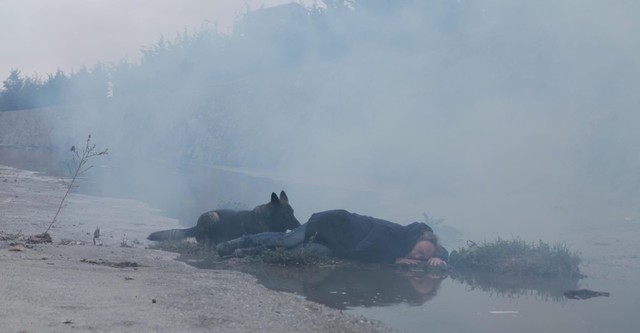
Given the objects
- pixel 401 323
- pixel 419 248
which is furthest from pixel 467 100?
pixel 401 323

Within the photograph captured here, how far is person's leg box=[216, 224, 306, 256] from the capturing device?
13.1 metres

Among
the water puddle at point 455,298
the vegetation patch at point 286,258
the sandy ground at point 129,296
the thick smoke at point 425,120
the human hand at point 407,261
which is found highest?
the thick smoke at point 425,120

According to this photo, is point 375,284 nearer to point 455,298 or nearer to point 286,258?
point 455,298

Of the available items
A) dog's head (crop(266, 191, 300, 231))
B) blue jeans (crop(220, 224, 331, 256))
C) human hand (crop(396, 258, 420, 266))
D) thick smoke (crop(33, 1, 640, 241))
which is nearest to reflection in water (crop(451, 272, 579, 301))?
human hand (crop(396, 258, 420, 266))

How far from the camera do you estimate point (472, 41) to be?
Result: 127 feet

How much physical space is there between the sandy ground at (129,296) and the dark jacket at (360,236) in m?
1.94

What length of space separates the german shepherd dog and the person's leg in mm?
890

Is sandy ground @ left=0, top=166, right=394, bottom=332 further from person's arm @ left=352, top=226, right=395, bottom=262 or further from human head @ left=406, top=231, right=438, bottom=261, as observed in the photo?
human head @ left=406, top=231, right=438, bottom=261

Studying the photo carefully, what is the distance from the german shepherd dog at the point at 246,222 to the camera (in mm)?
14305

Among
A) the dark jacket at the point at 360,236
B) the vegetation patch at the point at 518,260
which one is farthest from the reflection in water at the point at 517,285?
the dark jacket at the point at 360,236

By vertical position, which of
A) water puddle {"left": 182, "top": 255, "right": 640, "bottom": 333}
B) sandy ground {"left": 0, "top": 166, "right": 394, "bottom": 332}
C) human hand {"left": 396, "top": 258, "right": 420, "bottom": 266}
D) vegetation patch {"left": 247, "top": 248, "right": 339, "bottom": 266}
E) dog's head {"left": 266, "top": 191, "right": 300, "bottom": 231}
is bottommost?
sandy ground {"left": 0, "top": 166, "right": 394, "bottom": 332}

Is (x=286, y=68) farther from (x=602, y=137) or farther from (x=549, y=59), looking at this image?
(x=602, y=137)

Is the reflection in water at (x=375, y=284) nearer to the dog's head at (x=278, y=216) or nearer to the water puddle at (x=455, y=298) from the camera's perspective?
the water puddle at (x=455, y=298)

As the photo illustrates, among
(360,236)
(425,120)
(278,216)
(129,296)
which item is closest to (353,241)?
(360,236)
